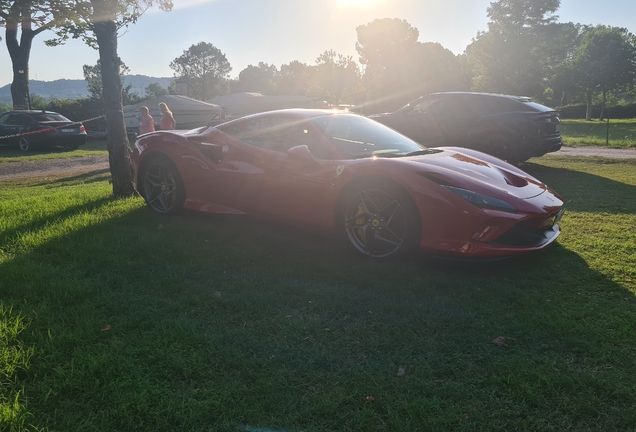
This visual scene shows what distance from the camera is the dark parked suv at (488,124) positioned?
9.01 metres

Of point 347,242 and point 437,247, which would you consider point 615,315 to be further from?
point 347,242

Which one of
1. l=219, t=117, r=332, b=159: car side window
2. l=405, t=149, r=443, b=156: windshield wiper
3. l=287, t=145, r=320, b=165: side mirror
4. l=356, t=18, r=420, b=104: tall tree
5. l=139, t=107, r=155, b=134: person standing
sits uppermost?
l=356, t=18, r=420, b=104: tall tree

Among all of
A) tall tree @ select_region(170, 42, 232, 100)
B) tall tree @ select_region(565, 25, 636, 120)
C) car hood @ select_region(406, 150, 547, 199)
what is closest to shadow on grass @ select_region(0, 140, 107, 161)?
car hood @ select_region(406, 150, 547, 199)

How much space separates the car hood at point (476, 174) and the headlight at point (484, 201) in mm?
60

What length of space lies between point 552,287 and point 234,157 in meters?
3.20

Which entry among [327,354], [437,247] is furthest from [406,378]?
[437,247]

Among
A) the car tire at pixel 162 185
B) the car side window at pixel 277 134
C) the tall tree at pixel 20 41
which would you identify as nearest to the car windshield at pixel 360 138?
the car side window at pixel 277 134

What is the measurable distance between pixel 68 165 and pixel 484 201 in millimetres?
13119

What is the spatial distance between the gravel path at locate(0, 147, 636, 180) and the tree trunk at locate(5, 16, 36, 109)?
14.0 m

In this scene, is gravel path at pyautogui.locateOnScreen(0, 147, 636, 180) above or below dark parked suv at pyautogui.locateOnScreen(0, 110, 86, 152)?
below

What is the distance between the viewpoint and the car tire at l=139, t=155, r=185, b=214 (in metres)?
5.36

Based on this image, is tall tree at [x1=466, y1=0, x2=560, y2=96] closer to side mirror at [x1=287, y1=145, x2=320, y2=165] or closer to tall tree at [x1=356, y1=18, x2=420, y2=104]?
tall tree at [x1=356, y1=18, x2=420, y2=104]

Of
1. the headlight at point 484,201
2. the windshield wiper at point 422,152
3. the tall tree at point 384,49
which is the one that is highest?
the tall tree at point 384,49

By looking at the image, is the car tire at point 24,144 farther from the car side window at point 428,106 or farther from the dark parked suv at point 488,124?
the car side window at point 428,106
